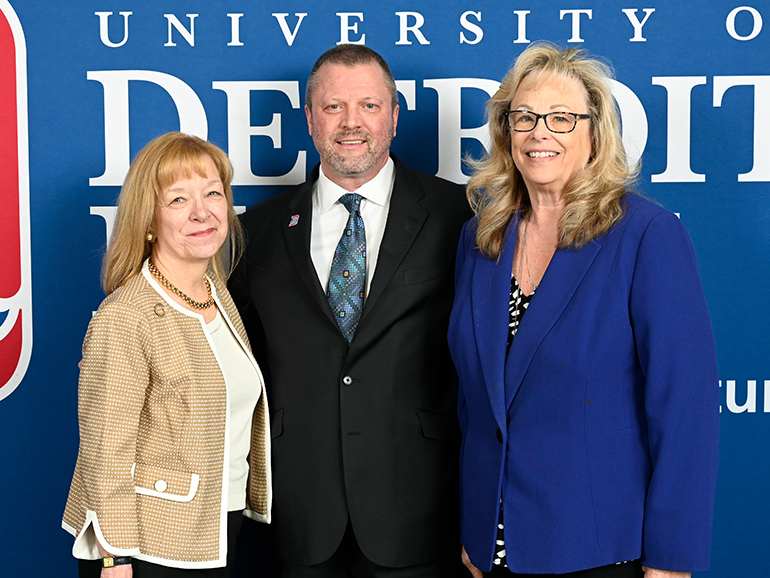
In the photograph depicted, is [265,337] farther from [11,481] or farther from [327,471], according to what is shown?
[11,481]

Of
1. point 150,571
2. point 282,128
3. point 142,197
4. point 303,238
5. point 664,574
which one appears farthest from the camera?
point 282,128

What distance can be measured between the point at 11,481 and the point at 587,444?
2.10 metres

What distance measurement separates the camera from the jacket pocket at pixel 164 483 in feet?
5.35

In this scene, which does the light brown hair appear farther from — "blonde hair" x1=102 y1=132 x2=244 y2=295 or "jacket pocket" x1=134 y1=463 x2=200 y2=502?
"jacket pocket" x1=134 y1=463 x2=200 y2=502

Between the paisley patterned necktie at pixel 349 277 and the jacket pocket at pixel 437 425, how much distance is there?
29cm

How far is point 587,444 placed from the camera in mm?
1539

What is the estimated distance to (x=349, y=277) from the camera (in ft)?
6.73

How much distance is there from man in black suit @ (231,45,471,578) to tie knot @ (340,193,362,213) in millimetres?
20

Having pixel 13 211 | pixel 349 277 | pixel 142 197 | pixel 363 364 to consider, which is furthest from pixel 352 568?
pixel 13 211

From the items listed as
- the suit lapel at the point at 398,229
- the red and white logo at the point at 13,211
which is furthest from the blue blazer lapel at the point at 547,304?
the red and white logo at the point at 13,211

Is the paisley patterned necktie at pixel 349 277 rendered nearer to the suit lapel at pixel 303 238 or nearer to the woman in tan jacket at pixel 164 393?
the suit lapel at pixel 303 238

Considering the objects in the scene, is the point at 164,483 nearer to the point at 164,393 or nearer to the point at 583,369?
the point at 164,393

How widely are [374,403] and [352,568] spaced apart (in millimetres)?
471

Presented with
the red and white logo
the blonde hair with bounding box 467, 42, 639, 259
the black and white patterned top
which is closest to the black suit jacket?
the blonde hair with bounding box 467, 42, 639, 259
